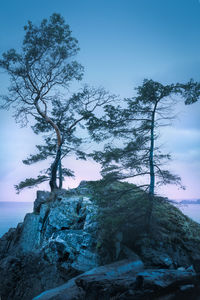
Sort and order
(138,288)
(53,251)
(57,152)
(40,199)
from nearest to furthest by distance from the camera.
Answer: (138,288) < (53,251) < (40,199) < (57,152)

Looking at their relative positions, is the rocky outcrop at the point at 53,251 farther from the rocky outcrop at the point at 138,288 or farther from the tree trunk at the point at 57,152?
the tree trunk at the point at 57,152

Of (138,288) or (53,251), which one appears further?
(53,251)

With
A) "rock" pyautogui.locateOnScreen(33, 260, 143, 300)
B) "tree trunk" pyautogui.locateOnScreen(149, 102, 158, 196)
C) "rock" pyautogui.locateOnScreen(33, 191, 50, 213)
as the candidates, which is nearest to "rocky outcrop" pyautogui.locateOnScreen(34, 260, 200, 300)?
"rock" pyautogui.locateOnScreen(33, 260, 143, 300)

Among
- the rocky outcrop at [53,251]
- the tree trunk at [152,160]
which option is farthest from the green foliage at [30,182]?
the tree trunk at [152,160]

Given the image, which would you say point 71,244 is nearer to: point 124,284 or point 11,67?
point 124,284

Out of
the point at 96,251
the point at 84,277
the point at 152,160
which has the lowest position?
the point at 84,277

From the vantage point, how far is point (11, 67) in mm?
15273

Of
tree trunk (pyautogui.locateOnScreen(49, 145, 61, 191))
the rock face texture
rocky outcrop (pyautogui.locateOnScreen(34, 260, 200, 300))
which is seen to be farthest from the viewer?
tree trunk (pyautogui.locateOnScreen(49, 145, 61, 191))

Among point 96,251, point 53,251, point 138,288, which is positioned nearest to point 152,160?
point 96,251

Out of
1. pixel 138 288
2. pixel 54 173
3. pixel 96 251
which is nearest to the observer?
pixel 138 288

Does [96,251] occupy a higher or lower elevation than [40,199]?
lower

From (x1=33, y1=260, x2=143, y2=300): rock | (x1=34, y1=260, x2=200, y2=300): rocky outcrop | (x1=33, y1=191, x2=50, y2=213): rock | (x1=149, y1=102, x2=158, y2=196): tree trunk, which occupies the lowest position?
(x1=33, y1=260, x2=143, y2=300): rock

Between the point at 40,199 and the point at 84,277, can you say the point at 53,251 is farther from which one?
the point at 40,199

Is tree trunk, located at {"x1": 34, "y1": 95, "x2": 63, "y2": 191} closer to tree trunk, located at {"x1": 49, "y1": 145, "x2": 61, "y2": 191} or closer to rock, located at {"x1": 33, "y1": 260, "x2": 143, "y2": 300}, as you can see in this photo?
tree trunk, located at {"x1": 49, "y1": 145, "x2": 61, "y2": 191}
